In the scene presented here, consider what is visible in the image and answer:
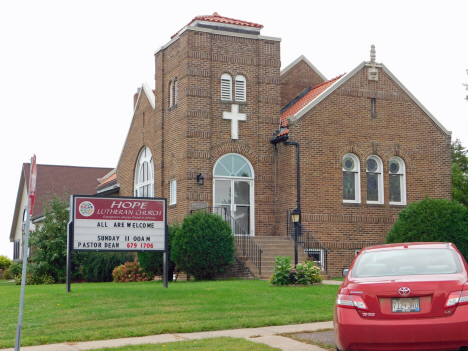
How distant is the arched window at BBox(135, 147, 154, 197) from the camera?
27391 millimetres

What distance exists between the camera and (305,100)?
2641 cm

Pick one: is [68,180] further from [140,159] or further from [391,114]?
[391,114]

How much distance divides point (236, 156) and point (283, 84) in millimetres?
5292

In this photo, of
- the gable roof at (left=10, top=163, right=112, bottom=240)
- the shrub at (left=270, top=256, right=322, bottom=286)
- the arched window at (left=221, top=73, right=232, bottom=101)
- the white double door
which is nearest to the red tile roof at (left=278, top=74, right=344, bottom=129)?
the arched window at (left=221, top=73, right=232, bottom=101)

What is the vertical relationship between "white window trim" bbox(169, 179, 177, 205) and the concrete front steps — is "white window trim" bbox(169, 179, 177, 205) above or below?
above

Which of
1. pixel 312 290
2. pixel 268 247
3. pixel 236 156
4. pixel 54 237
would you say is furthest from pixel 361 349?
pixel 54 237

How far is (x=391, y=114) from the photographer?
83.7 ft

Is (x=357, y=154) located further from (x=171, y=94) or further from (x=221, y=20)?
→ (x=171, y=94)

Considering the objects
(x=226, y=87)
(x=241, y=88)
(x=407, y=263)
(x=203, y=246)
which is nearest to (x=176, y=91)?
(x=226, y=87)

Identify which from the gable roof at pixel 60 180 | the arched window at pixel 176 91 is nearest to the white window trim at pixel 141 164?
the arched window at pixel 176 91

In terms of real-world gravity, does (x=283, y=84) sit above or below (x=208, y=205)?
above

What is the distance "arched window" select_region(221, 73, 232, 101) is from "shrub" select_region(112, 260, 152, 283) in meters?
6.90

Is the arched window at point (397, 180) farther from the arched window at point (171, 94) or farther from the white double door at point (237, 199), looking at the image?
the arched window at point (171, 94)

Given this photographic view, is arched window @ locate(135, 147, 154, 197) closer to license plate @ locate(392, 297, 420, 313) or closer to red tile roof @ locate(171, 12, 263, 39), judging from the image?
red tile roof @ locate(171, 12, 263, 39)
